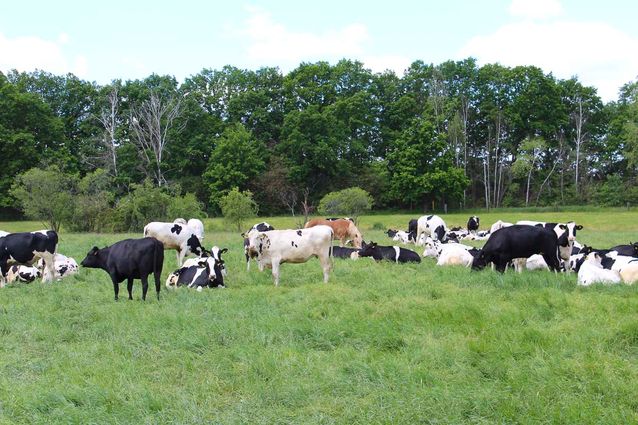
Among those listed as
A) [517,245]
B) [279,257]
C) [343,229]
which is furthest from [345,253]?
[517,245]

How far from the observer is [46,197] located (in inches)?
1319

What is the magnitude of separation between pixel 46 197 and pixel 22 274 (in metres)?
20.8

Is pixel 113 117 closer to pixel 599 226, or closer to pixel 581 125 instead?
pixel 599 226

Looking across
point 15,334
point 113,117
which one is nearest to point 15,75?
point 113,117

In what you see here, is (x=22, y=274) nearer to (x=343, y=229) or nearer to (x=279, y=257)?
(x=279, y=257)

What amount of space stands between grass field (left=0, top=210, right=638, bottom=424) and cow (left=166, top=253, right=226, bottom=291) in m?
1.29

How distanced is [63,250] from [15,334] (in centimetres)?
1289

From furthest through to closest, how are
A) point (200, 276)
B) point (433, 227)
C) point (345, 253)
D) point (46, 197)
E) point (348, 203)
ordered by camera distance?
point (348, 203)
point (46, 197)
point (433, 227)
point (345, 253)
point (200, 276)

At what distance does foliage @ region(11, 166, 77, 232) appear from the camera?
33.2 m

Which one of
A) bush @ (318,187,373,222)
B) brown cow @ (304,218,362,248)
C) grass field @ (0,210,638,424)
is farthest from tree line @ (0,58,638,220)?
grass field @ (0,210,638,424)

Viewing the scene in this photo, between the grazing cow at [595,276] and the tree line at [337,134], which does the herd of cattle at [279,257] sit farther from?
the tree line at [337,134]

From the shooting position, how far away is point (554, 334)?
729 centimetres

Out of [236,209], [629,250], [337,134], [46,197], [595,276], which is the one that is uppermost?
[337,134]

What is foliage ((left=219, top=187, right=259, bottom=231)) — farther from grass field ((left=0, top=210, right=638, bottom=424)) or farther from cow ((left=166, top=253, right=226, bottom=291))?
grass field ((left=0, top=210, right=638, bottom=424))
